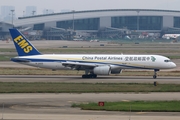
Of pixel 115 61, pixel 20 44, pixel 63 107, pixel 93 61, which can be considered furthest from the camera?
pixel 20 44

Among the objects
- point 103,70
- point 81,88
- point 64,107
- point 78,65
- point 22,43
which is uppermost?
point 22,43

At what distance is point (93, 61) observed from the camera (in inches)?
2466

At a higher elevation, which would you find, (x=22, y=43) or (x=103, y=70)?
(x=22, y=43)

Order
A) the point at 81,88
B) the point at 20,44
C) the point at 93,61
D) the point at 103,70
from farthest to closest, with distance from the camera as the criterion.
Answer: the point at 20,44
the point at 93,61
the point at 103,70
the point at 81,88

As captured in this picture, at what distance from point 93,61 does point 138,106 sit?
86.0 ft

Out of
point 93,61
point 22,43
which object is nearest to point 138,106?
point 93,61

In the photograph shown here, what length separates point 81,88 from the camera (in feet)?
159

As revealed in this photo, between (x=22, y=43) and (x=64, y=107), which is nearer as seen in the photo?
(x=64, y=107)

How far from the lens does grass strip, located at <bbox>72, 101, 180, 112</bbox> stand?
35438 millimetres

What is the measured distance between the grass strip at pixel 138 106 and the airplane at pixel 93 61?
2210cm

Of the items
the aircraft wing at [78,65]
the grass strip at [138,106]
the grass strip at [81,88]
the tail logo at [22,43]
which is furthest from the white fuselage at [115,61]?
the grass strip at [138,106]

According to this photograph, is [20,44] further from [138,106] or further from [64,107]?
[138,106]

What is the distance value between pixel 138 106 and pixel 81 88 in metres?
12.5

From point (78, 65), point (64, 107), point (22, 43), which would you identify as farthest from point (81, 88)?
point (22, 43)
